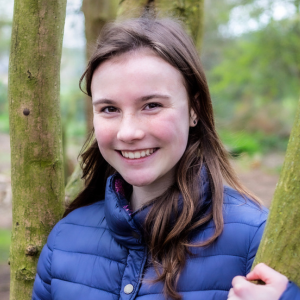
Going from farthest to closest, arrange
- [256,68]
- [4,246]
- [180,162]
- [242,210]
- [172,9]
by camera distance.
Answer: [256,68] → [4,246] → [172,9] → [180,162] → [242,210]

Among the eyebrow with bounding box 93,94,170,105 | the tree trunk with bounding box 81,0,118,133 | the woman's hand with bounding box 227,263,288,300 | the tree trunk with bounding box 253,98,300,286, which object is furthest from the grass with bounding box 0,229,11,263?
the tree trunk with bounding box 253,98,300,286

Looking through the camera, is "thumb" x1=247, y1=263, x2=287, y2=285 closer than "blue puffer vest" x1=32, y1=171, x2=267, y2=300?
Yes

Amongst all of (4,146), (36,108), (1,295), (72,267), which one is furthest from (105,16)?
(4,146)

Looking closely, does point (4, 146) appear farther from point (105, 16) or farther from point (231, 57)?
point (105, 16)

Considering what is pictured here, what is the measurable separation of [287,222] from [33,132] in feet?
3.93

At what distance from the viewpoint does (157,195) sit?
170cm

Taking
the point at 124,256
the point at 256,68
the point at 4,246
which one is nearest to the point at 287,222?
the point at 124,256

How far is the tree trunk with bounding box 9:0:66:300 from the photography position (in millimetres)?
1629

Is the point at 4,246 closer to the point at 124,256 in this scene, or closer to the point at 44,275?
the point at 44,275

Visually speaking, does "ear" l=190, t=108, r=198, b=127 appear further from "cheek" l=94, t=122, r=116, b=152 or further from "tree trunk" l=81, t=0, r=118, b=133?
"tree trunk" l=81, t=0, r=118, b=133

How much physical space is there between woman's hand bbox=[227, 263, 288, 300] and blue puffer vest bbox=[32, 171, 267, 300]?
1.20 ft

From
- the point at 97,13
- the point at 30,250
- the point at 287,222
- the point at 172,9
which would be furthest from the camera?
the point at 97,13

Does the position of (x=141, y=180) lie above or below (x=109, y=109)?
below

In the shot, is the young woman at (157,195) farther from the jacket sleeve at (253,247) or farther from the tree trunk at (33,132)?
the tree trunk at (33,132)
